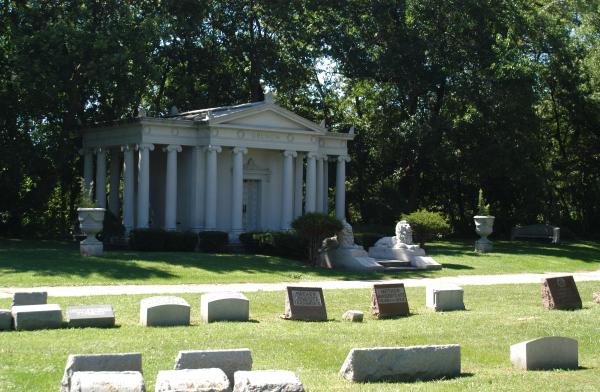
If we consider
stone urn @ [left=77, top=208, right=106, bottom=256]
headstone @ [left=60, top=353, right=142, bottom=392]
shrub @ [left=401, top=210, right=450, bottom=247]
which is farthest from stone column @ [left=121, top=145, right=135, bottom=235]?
headstone @ [left=60, top=353, right=142, bottom=392]

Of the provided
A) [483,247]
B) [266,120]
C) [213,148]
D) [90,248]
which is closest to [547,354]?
[90,248]

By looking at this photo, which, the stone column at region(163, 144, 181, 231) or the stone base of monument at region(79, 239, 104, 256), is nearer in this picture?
the stone base of monument at region(79, 239, 104, 256)

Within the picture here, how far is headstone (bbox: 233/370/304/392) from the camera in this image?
26.0 ft

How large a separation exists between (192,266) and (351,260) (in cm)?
533

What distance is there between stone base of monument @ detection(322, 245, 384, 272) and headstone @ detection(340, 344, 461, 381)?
17.2 metres

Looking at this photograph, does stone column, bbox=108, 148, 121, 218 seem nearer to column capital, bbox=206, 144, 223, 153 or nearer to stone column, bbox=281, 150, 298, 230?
column capital, bbox=206, 144, 223, 153

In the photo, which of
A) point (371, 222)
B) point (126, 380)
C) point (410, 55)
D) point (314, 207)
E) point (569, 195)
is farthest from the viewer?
point (569, 195)

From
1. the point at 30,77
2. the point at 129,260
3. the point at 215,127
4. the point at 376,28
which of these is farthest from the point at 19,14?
the point at 376,28

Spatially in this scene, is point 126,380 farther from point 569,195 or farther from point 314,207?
point 569,195

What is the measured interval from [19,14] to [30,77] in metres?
3.04

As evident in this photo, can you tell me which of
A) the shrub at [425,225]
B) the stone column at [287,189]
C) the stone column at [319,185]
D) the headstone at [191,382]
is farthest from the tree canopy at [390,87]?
the headstone at [191,382]

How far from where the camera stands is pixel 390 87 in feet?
143

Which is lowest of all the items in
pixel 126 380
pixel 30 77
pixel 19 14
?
pixel 126 380

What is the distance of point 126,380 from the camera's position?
784 cm
